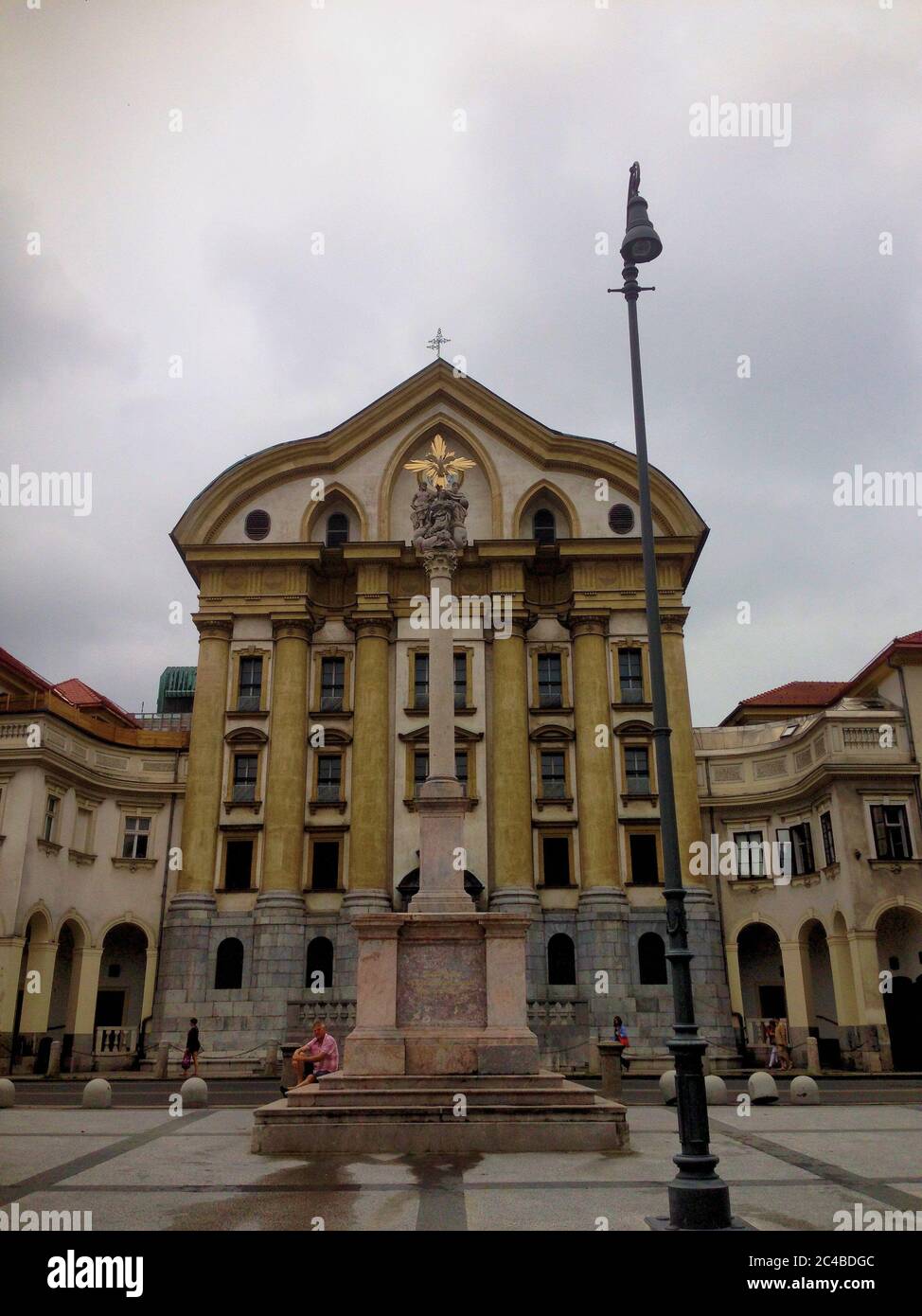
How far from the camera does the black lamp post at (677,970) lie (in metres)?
9.02

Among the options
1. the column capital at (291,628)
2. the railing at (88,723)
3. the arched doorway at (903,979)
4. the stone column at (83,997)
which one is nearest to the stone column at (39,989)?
the stone column at (83,997)

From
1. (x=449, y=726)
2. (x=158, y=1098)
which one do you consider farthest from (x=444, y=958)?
(x=158, y=1098)

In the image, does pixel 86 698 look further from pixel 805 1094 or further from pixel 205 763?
pixel 805 1094

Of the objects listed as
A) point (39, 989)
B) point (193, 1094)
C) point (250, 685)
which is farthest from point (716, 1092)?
point (250, 685)

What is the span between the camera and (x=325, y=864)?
4209 cm

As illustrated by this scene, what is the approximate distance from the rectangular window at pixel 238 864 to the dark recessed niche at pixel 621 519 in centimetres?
2087

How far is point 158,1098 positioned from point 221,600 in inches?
927

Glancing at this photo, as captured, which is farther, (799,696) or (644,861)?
(799,696)

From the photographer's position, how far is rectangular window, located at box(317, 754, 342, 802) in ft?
141

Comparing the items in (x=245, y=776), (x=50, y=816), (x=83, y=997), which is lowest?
(x=83, y=997)

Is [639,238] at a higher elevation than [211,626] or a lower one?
lower

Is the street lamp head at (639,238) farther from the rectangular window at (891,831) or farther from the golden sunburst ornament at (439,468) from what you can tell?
the rectangular window at (891,831)

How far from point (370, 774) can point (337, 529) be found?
1196cm
